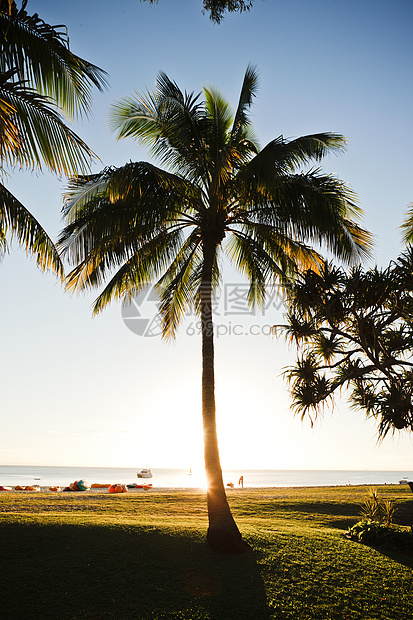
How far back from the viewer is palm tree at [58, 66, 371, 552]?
30.8ft

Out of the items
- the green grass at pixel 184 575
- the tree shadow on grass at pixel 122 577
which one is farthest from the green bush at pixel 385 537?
the tree shadow on grass at pixel 122 577

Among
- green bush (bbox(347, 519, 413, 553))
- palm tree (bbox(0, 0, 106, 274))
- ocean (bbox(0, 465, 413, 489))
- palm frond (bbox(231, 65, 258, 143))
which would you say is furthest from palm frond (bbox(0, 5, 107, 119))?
ocean (bbox(0, 465, 413, 489))

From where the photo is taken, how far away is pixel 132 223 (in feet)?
32.9

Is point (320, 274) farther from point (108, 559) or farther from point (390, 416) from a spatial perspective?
point (108, 559)

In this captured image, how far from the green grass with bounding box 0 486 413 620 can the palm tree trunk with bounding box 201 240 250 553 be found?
0.31 m

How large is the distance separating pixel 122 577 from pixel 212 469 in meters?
2.75

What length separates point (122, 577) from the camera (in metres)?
7.39

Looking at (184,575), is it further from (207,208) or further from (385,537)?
(207,208)

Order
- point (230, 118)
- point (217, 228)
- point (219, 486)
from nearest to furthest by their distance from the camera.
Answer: point (219, 486) < point (217, 228) < point (230, 118)

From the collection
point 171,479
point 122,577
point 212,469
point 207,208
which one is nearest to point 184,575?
point 122,577

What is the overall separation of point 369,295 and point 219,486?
17.4 feet

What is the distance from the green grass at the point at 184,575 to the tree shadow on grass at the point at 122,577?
0.02 m

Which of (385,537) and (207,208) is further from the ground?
(207,208)

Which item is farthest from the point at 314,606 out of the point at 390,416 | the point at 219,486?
the point at 390,416
